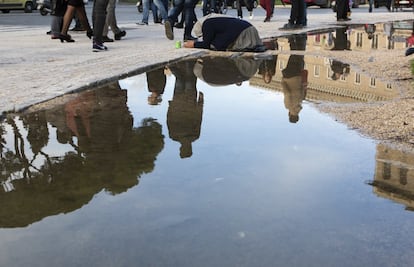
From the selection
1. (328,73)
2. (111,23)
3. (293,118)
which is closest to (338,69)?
(328,73)

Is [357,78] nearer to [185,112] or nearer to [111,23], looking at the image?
[185,112]

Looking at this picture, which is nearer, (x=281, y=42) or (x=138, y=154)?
(x=138, y=154)

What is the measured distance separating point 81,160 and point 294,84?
12.2 ft

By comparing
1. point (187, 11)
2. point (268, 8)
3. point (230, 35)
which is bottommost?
point (230, 35)

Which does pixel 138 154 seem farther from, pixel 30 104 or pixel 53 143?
pixel 30 104

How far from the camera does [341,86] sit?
7.04 m

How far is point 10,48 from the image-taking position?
35.6ft

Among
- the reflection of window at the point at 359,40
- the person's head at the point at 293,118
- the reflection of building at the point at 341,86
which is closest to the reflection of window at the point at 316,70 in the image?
the reflection of building at the point at 341,86

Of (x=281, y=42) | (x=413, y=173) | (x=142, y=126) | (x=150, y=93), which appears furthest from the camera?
(x=281, y=42)

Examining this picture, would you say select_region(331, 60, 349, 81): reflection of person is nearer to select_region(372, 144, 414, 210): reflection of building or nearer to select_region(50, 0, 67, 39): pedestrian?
select_region(372, 144, 414, 210): reflection of building

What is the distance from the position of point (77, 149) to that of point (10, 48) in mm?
7559

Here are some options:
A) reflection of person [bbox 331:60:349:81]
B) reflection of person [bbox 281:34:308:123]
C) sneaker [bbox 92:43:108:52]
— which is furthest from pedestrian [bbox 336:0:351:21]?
sneaker [bbox 92:43:108:52]

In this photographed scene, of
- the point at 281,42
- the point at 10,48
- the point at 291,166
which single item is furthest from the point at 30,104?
the point at 281,42

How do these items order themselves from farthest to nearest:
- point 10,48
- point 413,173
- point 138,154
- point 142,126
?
1. point 10,48
2. point 142,126
3. point 138,154
4. point 413,173
